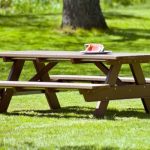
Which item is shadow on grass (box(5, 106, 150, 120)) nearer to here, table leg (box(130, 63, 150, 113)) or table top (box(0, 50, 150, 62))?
table leg (box(130, 63, 150, 113))

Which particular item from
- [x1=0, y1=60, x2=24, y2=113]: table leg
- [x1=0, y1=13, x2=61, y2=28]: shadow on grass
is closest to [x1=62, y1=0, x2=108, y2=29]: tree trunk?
[x1=0, y1=13, x2=61, y2=28]: shadow on grass

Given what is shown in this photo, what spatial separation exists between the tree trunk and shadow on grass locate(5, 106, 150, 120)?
39.2ft

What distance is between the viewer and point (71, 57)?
10359 millimetres

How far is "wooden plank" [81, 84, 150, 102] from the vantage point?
395 inches

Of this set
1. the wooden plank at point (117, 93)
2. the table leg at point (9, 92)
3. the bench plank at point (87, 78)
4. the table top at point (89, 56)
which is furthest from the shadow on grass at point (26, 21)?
the wooden plank at point (117, 93)

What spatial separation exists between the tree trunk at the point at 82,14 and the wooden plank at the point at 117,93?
12.8 meters

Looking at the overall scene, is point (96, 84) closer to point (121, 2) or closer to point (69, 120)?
point (69, 120)

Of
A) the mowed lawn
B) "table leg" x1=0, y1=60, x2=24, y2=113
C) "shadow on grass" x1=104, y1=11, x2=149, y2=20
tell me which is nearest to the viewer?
the mowed lawn

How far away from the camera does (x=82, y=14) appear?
77.0 ft

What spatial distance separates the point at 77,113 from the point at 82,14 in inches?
506

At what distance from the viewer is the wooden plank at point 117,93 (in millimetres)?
10023

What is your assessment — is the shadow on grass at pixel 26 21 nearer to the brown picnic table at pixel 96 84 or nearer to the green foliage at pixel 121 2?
the green foliage at pixel 121 2

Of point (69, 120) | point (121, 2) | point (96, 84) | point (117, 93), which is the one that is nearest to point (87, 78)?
point (117, 93)

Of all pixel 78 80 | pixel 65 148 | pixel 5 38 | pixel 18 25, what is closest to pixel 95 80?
pixel 78 80
